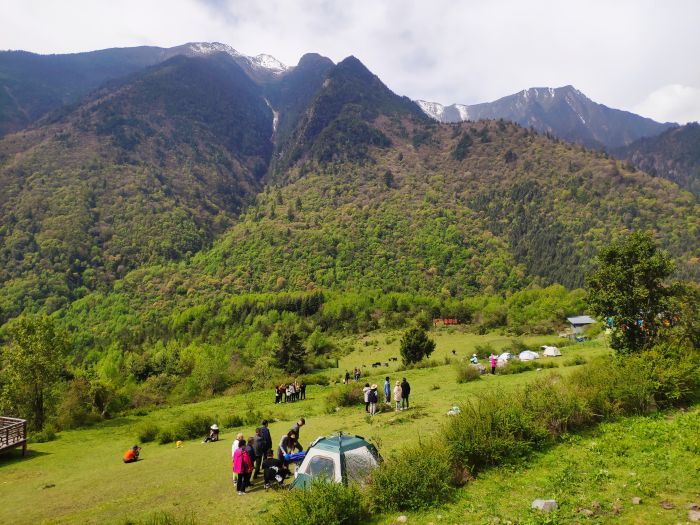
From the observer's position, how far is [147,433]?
996 inches

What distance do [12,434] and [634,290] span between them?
102 ft

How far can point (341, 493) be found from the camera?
1034 centimetres

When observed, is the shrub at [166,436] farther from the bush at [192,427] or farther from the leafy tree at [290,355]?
the leafy tree at [290,355]

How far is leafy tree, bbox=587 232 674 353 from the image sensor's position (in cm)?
2081

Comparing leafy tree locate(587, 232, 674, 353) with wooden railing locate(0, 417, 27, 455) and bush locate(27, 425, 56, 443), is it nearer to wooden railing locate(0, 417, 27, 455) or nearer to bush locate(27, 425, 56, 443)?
wooden railing locate(0, 417, 27, 455)

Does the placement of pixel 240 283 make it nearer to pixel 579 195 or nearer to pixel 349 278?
pixel 349 278

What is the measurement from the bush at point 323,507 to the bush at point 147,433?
1828cm

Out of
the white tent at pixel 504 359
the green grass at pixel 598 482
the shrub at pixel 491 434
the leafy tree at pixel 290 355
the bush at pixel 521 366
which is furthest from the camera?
the leafy tree at pixel 290 355

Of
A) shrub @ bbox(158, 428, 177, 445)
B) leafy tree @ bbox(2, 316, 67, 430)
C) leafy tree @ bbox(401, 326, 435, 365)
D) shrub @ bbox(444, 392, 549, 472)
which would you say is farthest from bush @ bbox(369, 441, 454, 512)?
leafy tree @ bbox(401, 326, 435, 365)

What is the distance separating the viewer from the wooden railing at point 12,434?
21656 mm

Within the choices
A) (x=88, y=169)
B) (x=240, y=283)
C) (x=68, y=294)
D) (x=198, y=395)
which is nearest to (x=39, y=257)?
(x=68, y=294)

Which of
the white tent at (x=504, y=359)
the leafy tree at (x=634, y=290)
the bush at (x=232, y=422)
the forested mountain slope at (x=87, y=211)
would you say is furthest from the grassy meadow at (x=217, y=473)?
the forested mountain slope at (x=87, y=211)

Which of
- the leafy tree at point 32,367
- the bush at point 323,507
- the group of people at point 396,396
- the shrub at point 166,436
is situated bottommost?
the shrub at point 166,436

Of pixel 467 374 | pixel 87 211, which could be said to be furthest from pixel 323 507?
pixel 87 211
